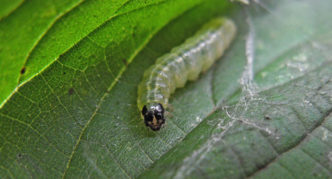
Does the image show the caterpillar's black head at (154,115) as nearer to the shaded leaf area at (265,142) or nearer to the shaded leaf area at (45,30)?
the shaded leaf area at (265,142)

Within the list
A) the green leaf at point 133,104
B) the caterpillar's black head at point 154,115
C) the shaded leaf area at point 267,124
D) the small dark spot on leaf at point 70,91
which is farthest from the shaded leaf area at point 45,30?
the shaded leaf area at point 267,124

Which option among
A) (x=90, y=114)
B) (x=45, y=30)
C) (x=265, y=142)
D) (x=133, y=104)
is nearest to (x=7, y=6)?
(x=45, y=30)

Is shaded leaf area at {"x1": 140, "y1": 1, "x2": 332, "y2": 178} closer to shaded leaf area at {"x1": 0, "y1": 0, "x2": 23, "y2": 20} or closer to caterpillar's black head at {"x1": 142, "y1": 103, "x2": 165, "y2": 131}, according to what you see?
caterpillar's black head at {"x1": 142, "y1": 103, "x2": 165, "y2": 131}

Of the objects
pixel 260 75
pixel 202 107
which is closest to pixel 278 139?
pixel 202 107

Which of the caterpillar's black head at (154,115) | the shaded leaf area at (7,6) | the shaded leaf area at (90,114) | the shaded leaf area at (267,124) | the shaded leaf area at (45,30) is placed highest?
the shaded leaf area at (7,6)

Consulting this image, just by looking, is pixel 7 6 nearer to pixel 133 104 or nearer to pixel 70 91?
pixel 70 91

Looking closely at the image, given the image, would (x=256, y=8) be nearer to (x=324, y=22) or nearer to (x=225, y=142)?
(x=324, y=22)
